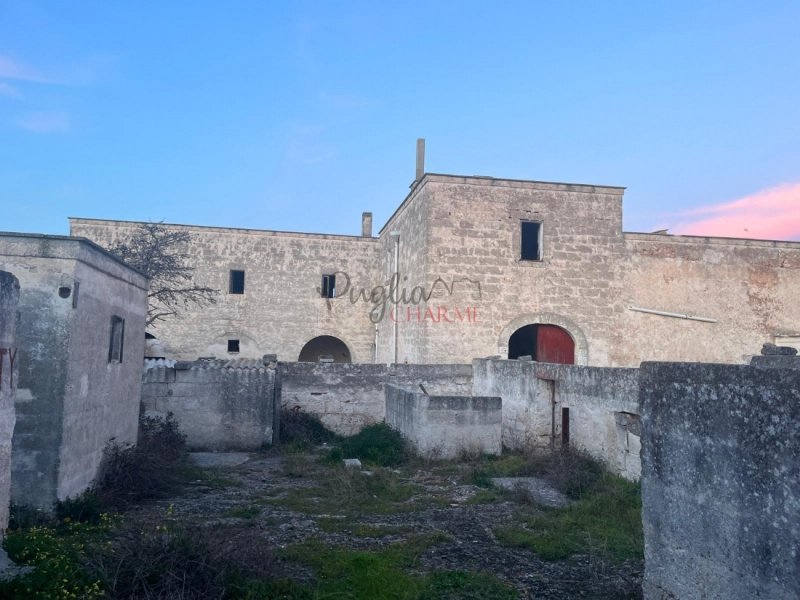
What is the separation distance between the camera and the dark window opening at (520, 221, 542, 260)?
1722 centimetres

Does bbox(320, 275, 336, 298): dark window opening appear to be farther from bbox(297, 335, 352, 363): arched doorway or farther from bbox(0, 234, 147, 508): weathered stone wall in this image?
bbox(0, 234, 147, 508): weathered stone wall

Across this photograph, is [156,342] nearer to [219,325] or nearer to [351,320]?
[219,325]

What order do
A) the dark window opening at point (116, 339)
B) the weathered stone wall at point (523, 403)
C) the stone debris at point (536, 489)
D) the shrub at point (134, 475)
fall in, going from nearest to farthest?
the shrub at point (134, 475)
the stone debris at point (536, 489)
the dark window opening at point (116, 339)
the weathered stone wall at point (523, 403)

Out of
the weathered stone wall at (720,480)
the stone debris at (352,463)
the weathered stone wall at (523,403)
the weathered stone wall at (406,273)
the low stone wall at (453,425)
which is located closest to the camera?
the weathered stone wall at (720,480)

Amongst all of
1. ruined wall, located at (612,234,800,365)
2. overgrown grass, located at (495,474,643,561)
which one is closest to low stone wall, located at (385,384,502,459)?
overgrown grass, located at (495,474,643,561)

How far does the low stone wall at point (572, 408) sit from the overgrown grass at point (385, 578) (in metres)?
3.83

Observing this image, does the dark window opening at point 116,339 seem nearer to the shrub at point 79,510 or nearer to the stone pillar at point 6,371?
the shrub at point 79,510

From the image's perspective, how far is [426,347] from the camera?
15969 millimetres

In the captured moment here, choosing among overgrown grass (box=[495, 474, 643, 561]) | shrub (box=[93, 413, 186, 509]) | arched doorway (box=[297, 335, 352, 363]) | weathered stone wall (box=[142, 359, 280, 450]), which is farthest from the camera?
arched doorway (box=[297, 335, 352, 363])

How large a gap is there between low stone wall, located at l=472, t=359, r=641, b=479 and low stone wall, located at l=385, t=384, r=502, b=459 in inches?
36.1

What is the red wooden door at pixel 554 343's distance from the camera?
1706 centimetres

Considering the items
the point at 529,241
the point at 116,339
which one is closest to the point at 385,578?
the point at 116,339

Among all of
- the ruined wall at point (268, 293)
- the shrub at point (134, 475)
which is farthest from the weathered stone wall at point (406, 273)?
the shrub at point (134, 475)

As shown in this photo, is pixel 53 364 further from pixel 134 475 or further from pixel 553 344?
pixel 553 344
